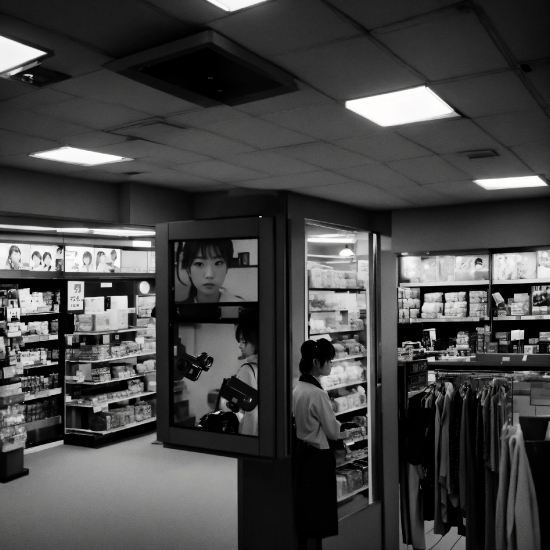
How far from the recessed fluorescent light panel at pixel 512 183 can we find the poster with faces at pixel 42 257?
6.03 meters

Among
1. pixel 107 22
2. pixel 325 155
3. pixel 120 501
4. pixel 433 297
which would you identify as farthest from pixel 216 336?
pixel 433 297

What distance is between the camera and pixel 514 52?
2.55 meters

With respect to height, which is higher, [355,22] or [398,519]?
[355,22]

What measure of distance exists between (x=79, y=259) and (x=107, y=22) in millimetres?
7233

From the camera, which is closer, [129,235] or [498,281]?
[498,281]

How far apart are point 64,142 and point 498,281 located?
5115 mm

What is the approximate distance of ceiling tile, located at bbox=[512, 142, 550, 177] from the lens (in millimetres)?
4086

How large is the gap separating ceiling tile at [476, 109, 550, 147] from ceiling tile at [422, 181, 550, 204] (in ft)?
4.47

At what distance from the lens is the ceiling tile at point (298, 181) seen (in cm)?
497

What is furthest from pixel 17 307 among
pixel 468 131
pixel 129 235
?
pixel 468 131

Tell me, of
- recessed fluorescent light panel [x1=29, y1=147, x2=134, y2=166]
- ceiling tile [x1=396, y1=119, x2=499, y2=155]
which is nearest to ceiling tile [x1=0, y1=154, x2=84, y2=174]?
recessed fluorescent light panel [x1=29, y1=147, x2=134, y2=166]

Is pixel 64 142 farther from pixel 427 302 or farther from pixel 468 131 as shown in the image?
pixel 427 302

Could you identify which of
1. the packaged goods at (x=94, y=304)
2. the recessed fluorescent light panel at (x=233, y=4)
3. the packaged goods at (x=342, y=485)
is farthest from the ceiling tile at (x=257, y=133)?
the packaged goods at (x=94, y=304)

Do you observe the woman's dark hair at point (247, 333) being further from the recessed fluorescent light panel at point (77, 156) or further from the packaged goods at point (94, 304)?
the packaged goods at point (94, 304)
